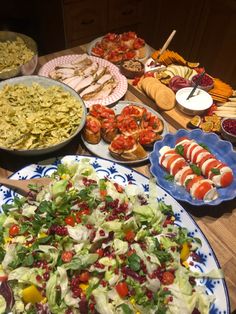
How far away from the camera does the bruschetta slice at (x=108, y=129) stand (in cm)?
177

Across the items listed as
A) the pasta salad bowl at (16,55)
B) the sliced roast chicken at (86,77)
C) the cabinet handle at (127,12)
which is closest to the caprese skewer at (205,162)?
the sliced roast chicken at (86,77)

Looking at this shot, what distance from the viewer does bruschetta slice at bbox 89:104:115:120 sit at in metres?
1.84

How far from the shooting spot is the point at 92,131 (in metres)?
1.71

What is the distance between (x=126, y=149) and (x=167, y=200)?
37cm

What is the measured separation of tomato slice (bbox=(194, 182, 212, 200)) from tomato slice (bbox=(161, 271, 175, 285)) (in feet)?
1.40

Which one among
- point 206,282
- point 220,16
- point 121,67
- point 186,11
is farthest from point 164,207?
point 186,11

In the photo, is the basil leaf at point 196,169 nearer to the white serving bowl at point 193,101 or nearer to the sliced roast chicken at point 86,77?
the white serving bowl at point 193,101

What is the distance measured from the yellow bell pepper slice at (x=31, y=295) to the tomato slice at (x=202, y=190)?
2.73 ft

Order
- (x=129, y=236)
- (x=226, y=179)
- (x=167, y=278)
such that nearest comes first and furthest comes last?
(x=167, y=278), (x=129, y=236), (x=226, y=179)

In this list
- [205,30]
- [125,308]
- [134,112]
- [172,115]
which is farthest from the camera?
[205,30]

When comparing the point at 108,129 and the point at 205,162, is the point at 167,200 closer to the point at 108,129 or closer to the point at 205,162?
the point at 205,162

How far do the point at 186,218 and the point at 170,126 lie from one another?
0.79 metres

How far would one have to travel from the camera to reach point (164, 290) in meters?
1.17

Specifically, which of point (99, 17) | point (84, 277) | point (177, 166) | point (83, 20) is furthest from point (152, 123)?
point (99, 17)
